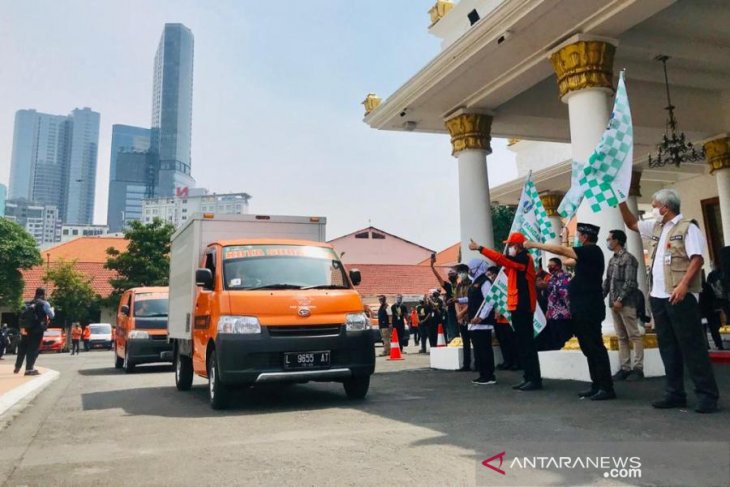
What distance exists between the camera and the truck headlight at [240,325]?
666 centimetres

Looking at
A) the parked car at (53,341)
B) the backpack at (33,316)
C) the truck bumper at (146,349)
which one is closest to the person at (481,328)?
the truck bumper at (146,349)

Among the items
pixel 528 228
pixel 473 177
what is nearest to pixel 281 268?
pixel 528 228

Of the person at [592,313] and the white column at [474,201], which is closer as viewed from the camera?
the person at [592,313]

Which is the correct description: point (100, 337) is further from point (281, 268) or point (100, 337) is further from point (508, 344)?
point (281, 268)

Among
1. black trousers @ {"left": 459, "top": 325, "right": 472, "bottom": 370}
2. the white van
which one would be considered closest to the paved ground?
black trousers @ {"left": 459, "top": 325, "right": 472, "bottom": 370}

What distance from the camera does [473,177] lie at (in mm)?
12172

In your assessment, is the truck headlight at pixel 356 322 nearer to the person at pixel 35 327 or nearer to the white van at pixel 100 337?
the person at pixel 35 327

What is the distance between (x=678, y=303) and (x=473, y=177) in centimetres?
708

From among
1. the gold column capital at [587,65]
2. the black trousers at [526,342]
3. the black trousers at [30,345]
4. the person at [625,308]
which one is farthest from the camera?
the black trousers at [30,345]

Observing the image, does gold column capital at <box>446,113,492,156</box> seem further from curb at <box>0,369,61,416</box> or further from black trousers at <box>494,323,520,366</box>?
curb at <box>0,369,61,416</box>

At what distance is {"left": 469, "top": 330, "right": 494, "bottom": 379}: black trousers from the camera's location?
858 cm

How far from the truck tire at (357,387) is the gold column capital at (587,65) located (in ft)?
18.4

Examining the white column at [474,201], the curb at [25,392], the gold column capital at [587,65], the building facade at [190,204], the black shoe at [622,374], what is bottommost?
the curb at [25,392]

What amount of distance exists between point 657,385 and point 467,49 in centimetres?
626
